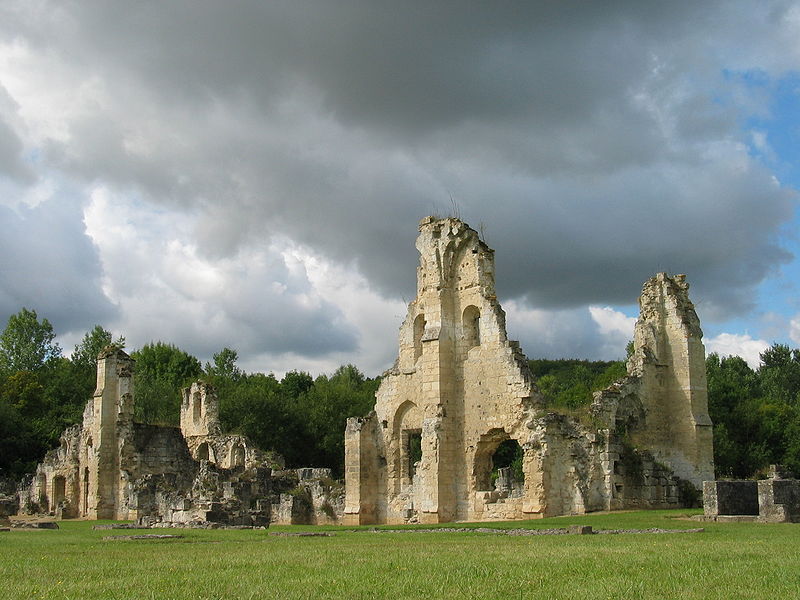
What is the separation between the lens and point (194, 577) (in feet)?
29.3

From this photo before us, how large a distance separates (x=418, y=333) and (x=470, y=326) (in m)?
2.05

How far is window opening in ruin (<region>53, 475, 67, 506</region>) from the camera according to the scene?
39.2 metres

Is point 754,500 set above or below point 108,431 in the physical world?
below

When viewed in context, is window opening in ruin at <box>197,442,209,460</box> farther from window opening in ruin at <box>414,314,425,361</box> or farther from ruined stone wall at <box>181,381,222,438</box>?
window opening in ruin at <box>414,314,425,361</box>

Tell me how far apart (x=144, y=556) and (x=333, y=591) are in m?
4.76

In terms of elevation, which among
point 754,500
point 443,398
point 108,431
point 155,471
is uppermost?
point 443,398

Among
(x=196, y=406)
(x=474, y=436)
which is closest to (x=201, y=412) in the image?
(x=196, y=406)

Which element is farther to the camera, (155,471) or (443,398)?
(155,471)

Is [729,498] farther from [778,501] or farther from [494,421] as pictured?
[494,421]

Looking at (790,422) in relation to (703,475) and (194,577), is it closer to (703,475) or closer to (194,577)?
(703,475)

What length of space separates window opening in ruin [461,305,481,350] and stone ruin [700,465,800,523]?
9.57 meters

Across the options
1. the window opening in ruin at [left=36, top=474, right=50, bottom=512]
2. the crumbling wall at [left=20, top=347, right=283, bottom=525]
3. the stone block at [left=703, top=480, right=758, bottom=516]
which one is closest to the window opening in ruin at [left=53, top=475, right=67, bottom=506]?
the crumbling wall at [left=20, top=347, right=283, bottom=525]

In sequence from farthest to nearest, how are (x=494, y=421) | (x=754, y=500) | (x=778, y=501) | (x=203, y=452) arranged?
(x=203, y=452), (x=494, y=421), (x=754, y=500), (x=778, y=501)

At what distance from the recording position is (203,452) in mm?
37094
